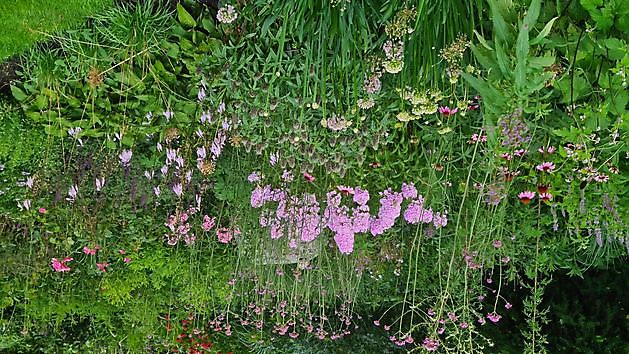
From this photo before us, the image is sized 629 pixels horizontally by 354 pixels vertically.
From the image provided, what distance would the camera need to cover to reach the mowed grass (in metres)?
2.42

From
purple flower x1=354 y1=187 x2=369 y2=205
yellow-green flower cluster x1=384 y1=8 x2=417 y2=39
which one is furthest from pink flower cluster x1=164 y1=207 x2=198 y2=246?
yellow-green flower cluster x1=384 y1=8 x2=417 y2=39

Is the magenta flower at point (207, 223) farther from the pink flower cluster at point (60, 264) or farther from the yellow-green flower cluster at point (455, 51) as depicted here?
the yellow-green flower cluster at point (455, 51)

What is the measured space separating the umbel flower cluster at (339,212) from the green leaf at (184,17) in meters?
0.78

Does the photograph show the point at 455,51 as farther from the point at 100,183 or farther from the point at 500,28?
the point at 100,183

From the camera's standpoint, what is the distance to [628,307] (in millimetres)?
3549

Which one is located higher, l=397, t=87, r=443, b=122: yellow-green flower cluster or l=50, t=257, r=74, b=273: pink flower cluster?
l=397, t=87, r=443, b=122: yellow-green flower cluster

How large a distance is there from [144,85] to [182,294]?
1264mm

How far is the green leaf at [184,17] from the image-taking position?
93.5 inches

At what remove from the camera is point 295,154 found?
8.16 feet

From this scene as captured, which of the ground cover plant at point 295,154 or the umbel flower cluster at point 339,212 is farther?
the umbel flower cluster at point 339,212

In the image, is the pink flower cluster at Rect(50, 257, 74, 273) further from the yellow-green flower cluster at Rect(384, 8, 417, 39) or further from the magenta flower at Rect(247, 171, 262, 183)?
the yellow-green flower cluster at Rect(384, 8, 417, 39)

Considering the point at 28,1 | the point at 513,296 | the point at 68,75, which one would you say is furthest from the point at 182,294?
the point at 513,296

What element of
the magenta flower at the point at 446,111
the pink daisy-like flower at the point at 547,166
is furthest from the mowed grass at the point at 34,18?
the pink daisy-like flower at the point at 547,166

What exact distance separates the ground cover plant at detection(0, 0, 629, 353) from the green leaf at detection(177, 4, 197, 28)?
0.04 ft
